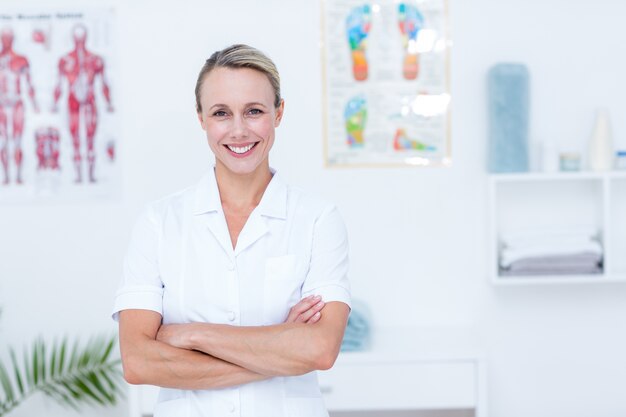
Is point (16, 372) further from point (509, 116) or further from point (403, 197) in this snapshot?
point (509, 116)

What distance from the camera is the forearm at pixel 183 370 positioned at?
167 centimetres

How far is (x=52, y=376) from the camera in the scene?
10.2 ft

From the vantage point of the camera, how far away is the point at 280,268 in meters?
1.73

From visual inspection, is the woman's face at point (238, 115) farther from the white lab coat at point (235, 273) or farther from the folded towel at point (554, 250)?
the folded towel at point (554, 250)

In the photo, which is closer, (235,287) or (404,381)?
(235,287)

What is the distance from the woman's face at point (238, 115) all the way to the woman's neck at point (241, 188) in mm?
55

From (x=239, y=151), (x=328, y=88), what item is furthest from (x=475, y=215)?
(x=239, y=151)

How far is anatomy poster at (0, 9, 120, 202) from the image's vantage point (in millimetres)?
3213

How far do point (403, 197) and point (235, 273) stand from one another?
161cm

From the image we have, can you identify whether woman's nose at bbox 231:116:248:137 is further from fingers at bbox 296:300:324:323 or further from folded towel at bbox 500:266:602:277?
folded towel at bbox 500:266:602:277

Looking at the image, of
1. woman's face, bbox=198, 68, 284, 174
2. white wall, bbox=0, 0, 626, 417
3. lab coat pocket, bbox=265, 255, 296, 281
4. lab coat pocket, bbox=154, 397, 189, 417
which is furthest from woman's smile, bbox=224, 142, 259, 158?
white wall, bbox=0, 0, 626, 417

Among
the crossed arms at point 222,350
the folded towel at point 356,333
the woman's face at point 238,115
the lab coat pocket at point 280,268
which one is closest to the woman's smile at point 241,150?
the woman's face at point 238,115

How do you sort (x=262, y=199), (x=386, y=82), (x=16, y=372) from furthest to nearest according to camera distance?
(x=386, y=82)
(x=16, y=372)
(x=262, y=199)

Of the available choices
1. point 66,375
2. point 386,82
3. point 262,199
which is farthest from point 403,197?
point 262,199
